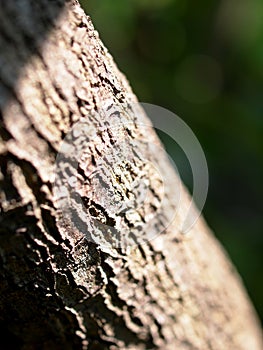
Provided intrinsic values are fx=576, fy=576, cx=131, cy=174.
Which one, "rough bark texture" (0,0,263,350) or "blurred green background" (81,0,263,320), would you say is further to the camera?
"blurred green background" (81,0,263,320)

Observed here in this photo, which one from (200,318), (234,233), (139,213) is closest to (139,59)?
(234,233)

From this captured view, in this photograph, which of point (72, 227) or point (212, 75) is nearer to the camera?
point (72, 227)

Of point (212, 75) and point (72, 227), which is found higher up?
point (212, 75)

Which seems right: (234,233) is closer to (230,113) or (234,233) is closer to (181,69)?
(230,113)
